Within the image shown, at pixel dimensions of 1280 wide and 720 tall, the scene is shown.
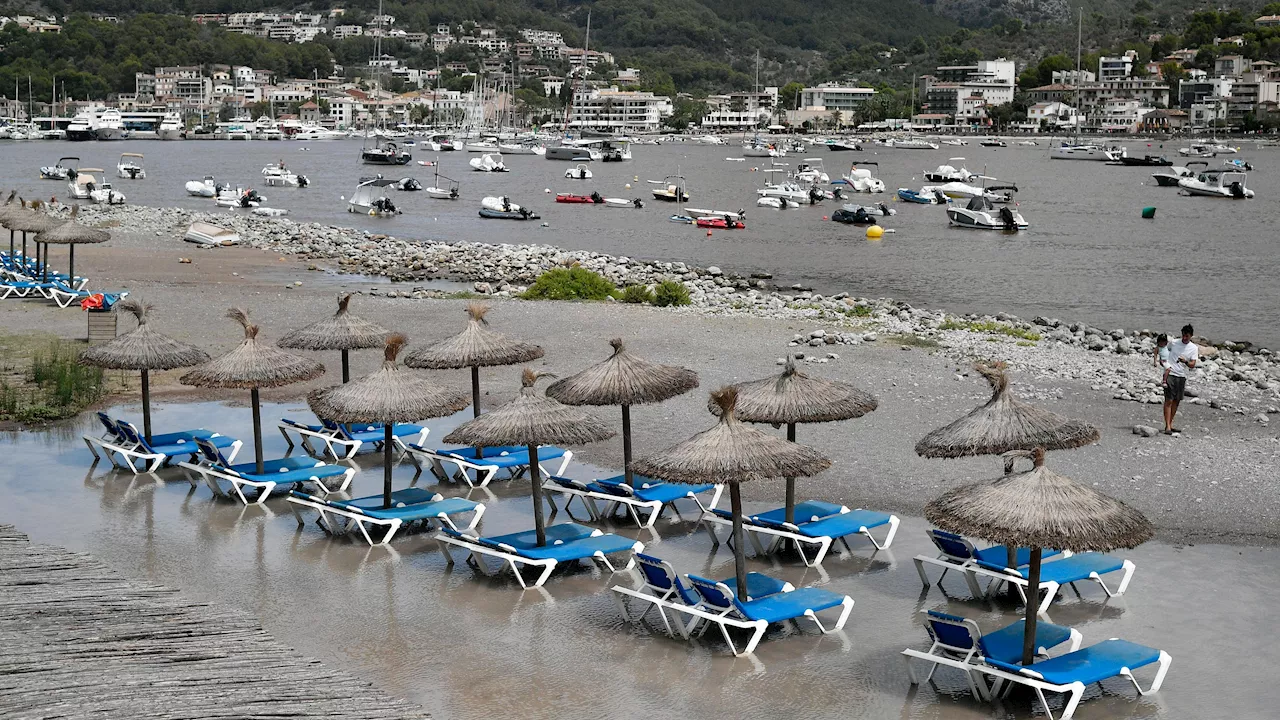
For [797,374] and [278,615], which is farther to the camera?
[797,374]

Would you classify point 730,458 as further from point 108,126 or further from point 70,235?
point 108,126

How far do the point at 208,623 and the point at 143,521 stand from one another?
→ 3.42 metres

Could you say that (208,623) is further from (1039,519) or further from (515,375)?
(515,375)

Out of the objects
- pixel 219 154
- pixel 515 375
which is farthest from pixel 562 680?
pixel 219 154

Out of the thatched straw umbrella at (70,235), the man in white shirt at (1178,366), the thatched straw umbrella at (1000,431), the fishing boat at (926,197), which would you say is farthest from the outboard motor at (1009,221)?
the thatched straw umbrella at (1000,431)

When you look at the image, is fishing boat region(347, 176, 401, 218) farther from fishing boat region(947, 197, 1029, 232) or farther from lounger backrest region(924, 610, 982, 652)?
lounger backrest region(924, 610, 982, 652)

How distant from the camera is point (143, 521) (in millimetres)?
13203

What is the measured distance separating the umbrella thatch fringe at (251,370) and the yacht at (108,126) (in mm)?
182642

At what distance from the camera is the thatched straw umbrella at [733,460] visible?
1001 cm

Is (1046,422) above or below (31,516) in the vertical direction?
above

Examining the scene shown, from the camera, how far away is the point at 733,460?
396 inches

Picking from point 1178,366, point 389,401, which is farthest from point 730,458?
point 1178,366

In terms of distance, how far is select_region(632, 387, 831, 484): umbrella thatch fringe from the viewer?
32.8 ft

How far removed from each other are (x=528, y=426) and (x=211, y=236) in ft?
116
